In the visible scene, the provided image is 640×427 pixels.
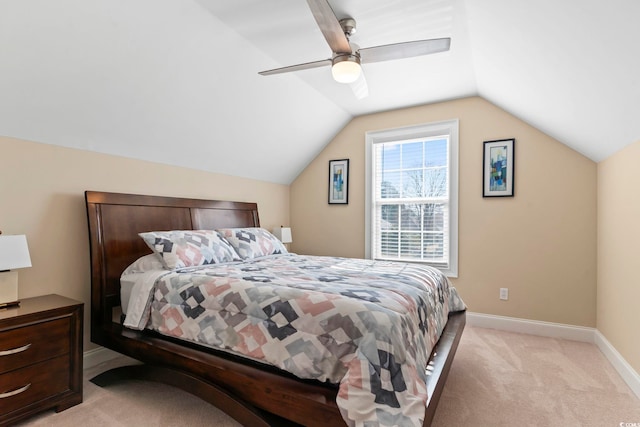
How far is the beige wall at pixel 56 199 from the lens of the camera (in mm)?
2170

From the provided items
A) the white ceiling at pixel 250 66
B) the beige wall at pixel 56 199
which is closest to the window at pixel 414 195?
the white ceiling at pixel 250 66

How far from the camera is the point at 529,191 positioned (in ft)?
11.1

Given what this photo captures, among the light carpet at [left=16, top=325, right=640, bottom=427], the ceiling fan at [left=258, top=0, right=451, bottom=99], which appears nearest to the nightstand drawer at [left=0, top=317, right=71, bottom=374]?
the light carpet at [left=16, top=325, right=640, bottom=427]

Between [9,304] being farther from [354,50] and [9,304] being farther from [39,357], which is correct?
[354,50]

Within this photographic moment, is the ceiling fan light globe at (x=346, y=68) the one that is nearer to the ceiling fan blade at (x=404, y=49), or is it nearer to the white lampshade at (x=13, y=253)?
the ceiling fan blade at (x=404, y=49)

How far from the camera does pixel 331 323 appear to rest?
5.00 feet

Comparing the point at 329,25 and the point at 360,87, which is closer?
the point at 329,25

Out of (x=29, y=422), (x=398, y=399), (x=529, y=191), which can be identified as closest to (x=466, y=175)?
(x=529, y=191)

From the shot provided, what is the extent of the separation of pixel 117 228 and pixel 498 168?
379 cm

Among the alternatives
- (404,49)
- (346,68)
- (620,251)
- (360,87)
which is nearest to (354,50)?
(346,68)

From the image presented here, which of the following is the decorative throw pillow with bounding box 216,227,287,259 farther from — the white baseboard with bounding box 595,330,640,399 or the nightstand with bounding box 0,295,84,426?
the white baseboard with bounding box 595,330,640,399

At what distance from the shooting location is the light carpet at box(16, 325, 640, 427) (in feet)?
6.14

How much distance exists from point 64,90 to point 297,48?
5.66ft

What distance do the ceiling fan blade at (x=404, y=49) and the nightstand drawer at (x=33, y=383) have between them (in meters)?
2.72
